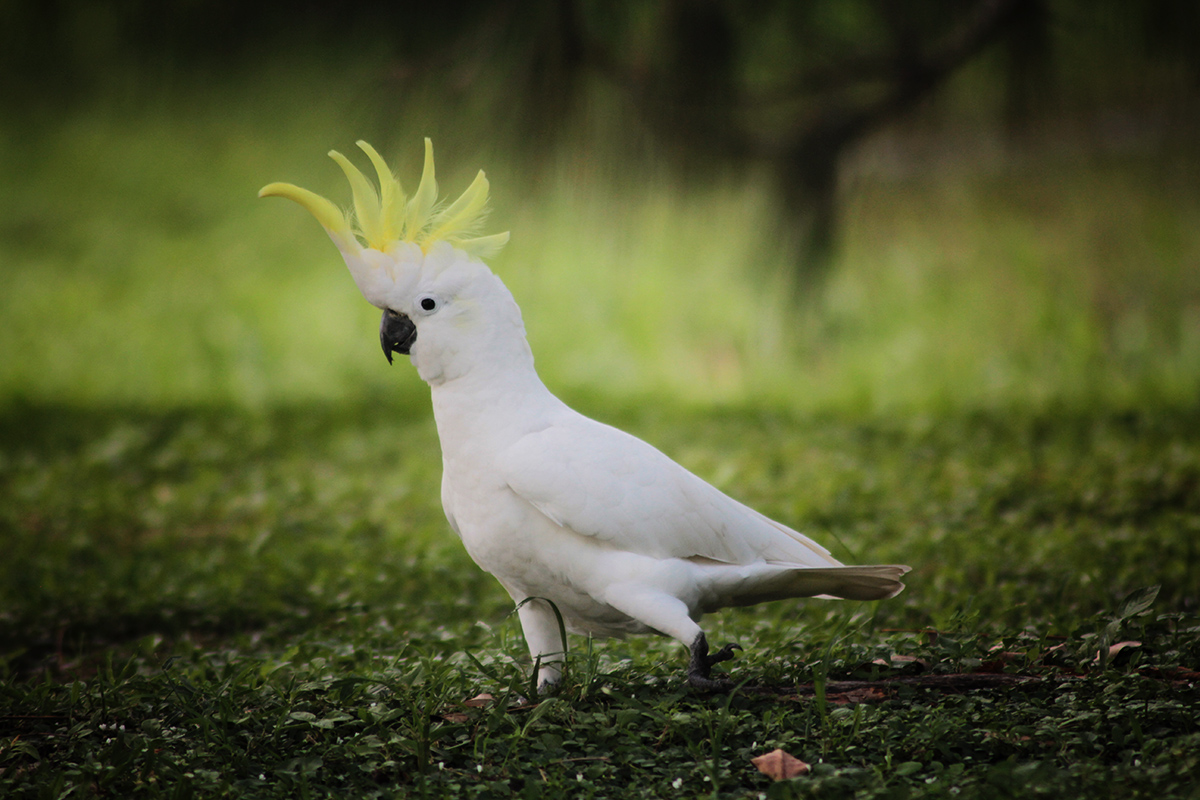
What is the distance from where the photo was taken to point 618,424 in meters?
6.22

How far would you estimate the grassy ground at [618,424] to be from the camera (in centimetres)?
216

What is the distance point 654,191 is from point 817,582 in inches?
61.1

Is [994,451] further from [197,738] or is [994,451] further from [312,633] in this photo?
[197,738]

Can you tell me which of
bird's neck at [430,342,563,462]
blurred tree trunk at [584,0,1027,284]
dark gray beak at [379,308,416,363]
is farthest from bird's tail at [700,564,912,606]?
blurred tree trunk at [584,0,1027,284]

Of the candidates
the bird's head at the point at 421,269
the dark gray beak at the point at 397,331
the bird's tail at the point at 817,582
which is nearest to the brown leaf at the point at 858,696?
the bird's tail at the point at 817,582

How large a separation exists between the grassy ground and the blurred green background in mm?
44

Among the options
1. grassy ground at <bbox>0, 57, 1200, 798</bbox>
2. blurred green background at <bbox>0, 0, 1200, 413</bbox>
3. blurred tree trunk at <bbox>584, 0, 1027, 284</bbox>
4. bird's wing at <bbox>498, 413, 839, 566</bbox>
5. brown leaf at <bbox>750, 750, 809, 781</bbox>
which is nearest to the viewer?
brown leaf at <bbox>750, 750, 809, 781</bbox>

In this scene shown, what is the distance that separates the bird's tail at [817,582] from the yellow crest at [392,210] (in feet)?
3.50

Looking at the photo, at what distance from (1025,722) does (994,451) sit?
3.25 m

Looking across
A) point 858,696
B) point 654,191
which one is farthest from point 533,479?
point 654,191

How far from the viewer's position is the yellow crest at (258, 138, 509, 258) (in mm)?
2385

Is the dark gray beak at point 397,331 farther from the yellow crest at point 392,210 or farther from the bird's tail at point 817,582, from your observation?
the bird's tail at point 817,582

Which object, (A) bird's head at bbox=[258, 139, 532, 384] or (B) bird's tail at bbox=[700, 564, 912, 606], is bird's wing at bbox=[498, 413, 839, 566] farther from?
(A) bird's head at bbox=[258, 139, 532, 384]

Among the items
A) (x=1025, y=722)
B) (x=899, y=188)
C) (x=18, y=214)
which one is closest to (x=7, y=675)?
(x=1025, y=722)
